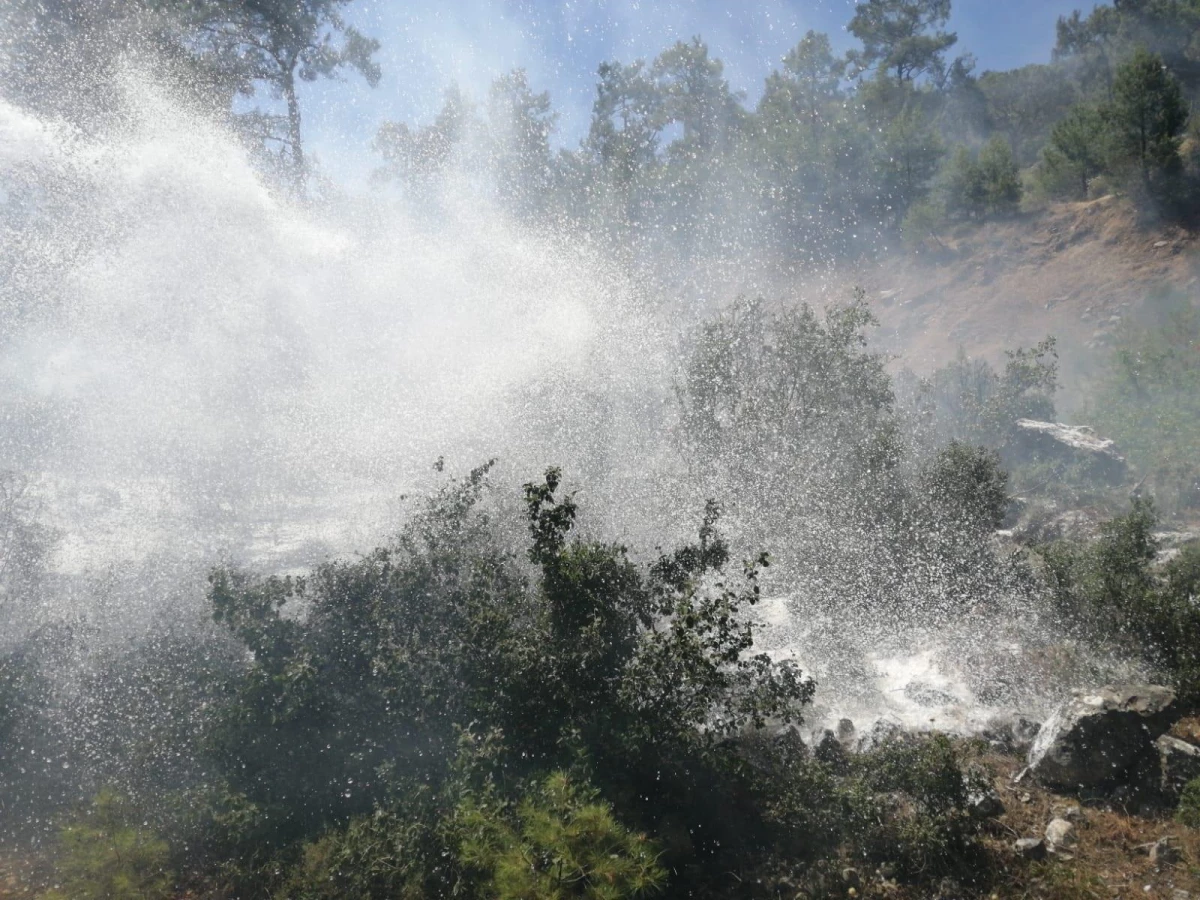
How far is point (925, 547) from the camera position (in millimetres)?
13422

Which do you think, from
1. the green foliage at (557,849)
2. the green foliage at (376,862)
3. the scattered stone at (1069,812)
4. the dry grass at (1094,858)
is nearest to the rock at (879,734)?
the dry grass at (1094,858)

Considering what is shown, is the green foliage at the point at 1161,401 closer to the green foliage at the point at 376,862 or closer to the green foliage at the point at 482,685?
the green foliage at the point at 482,685

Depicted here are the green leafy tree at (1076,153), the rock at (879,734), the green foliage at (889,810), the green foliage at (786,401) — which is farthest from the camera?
the green leafy tree at (1076,153)

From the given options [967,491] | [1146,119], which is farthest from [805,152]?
[967,491]

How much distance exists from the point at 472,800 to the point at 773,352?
1411cm

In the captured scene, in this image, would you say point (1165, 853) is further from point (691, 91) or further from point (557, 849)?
point (691, 91)

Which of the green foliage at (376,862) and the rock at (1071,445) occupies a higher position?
the rock at (1071,445)

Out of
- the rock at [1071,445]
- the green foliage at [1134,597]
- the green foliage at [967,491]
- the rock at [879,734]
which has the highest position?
the rock at [1071,445]

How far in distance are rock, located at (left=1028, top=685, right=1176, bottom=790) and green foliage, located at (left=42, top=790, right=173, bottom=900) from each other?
10200 mm

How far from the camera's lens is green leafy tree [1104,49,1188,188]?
26875mm

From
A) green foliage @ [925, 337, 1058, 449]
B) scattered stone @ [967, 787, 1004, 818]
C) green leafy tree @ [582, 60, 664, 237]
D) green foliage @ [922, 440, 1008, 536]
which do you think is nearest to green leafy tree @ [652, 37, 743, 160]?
green leafy tree @ [582, 60, 664, 237]

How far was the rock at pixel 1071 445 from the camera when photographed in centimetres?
2072

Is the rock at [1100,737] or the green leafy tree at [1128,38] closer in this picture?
the rock at [1100,737]

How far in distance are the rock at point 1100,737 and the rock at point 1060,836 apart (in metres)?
0.70
